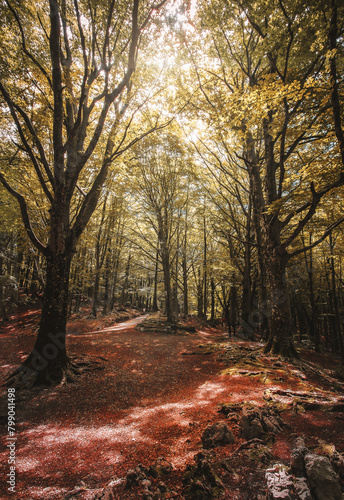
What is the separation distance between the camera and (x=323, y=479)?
1.72 metres

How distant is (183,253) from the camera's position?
2002 centimetres

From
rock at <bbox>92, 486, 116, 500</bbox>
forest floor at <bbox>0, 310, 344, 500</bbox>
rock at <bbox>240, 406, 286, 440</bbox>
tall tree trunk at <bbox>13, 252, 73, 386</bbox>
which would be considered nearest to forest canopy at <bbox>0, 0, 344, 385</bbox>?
tall tree trunk at <bbox>13, 252, 73, 386</bbox>

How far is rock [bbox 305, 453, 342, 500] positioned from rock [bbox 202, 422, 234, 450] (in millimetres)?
967

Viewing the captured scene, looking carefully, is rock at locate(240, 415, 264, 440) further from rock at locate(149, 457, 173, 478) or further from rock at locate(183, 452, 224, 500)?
rock at locate(149, 457, 173, 478)

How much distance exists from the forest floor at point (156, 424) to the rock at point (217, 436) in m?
0.08

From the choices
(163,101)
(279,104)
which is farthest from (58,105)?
(279,104)

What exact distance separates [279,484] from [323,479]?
36cm

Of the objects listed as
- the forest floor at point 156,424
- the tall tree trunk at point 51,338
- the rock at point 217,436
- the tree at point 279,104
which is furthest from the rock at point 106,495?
the tree at point 279,104

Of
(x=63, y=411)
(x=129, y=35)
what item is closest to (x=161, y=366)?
(x=63, y=411)

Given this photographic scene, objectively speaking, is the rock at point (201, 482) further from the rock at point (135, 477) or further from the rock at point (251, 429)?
the rock at point (251, 429)

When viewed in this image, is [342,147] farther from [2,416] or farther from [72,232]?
[2,416]

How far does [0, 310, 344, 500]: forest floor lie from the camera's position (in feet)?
6.81

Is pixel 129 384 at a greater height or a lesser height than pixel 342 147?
lesser

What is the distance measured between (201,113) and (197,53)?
2.13 metres
